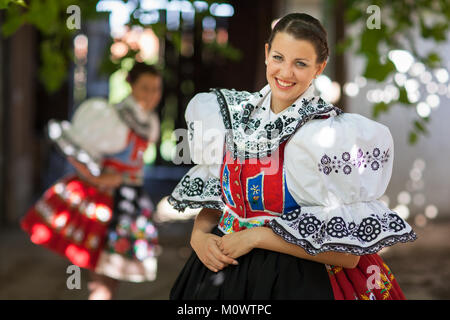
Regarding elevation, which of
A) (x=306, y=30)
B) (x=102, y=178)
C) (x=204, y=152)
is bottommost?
(x=102, y=178)

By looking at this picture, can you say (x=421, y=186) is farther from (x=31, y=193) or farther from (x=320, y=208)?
(x=320, y=208)

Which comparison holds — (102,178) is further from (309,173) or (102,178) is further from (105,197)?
(309,173)

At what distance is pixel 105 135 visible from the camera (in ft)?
9.20

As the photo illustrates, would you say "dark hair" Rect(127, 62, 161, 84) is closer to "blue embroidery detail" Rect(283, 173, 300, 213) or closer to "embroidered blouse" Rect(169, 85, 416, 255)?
"embroidered blouse" Rect(169, 85, 416, 255)

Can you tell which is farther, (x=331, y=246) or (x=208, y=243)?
(x=208, y=243)

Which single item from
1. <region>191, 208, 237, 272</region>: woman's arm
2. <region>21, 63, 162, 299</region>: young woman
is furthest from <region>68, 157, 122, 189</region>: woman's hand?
<region>191, 208, 237, 272</region>: woman's arm

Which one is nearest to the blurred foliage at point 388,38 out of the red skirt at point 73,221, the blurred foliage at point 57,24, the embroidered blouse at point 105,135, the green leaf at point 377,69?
the green leaf at point 377,69

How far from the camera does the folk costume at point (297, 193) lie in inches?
49.4

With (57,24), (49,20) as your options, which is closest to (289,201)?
(49,20)

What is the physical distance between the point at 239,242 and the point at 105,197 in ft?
5.67

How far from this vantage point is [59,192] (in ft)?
9.67

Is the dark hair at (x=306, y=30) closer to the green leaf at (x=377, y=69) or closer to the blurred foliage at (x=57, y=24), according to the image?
the blurred foliage at (x=57, y=24)

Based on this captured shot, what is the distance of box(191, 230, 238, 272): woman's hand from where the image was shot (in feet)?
4.41

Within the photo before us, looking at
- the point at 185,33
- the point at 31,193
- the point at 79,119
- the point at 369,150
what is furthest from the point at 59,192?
the point at 185,33
